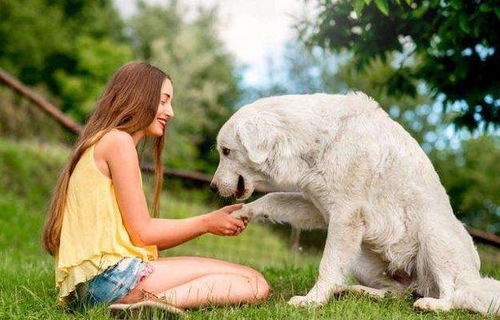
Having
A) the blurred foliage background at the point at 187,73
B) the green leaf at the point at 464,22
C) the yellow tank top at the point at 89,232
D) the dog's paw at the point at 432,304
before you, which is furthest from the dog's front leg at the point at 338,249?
the blurred foliage background at the point at 187,73

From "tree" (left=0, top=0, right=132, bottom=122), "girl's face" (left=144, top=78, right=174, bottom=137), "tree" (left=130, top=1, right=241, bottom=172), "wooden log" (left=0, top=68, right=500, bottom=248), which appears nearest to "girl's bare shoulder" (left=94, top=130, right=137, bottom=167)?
"girl's face" (left=144, top=78, right=174, bottom=137)

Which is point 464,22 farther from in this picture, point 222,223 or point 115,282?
point 115,282

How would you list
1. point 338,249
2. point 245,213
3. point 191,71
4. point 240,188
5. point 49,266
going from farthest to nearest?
1. point 191,71
2. point 49,266
3. point 240,188
4. point 245,213
5. point 338,249

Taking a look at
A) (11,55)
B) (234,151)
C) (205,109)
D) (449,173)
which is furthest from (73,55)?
(234,151)

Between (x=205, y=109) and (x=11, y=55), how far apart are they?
964cm

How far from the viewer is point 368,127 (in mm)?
4559

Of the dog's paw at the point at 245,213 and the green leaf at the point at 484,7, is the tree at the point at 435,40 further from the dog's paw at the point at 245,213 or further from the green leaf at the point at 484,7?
the dog's paw at the point at 245,213

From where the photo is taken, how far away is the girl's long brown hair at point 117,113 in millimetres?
4320

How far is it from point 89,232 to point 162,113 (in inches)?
34.9

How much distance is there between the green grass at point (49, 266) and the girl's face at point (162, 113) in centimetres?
115

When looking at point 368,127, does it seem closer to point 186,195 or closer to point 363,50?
point 363,50

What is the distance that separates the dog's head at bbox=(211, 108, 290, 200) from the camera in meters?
4.49

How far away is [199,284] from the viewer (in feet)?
13.9

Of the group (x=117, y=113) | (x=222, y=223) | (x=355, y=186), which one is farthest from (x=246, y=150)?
(x=117, y=113)
